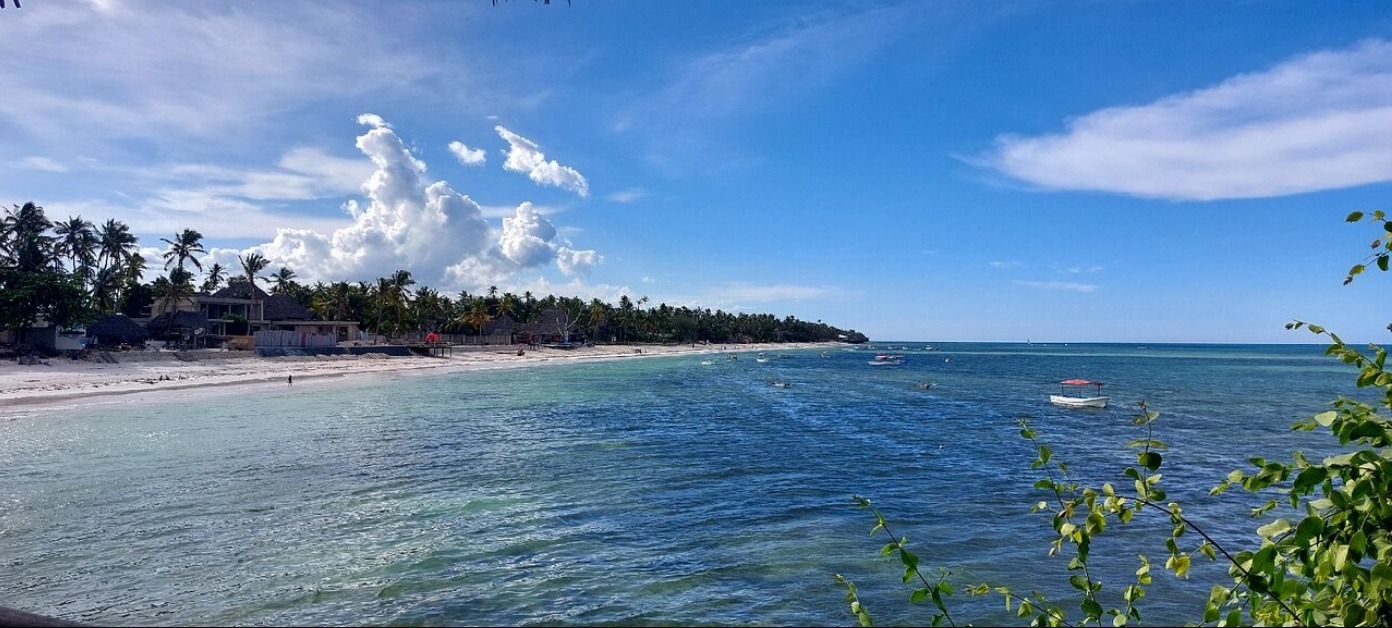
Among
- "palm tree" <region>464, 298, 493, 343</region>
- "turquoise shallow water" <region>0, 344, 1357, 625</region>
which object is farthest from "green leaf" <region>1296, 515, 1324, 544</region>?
"palm tree" <region>464, 298, 493, 343</region>

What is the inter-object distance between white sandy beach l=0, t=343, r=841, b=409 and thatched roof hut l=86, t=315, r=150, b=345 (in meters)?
8.35

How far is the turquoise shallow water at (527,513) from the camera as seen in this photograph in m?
10.1

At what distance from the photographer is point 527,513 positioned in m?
15.1

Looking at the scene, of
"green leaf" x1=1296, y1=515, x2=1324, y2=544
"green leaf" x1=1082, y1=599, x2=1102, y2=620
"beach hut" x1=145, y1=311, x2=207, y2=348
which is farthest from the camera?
"beach hut" x1=145, y1=311, x2=207, y2=348

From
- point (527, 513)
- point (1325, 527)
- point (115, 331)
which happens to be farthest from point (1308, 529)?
point (115, 331)

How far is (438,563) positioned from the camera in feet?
38.1

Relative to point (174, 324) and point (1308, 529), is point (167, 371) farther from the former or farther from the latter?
point (1308, 529)

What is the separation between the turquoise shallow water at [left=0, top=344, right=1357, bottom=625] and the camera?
10.1 m

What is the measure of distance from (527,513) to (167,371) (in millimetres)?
49823

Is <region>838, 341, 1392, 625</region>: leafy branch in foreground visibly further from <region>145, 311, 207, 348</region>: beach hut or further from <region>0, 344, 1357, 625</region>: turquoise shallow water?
<region>145, 311, 207, 348</region>: beach hut

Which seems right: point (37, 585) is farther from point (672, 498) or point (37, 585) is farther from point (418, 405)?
point (418, 405)

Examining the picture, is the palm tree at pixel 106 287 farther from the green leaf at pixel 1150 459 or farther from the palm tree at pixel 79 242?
the green leaf at pixel 1150 459

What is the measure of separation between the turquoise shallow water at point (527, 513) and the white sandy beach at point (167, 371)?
304 inches

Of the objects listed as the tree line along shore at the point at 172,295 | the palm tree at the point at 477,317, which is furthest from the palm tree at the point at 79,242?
the palm tree at the point at 477,317
